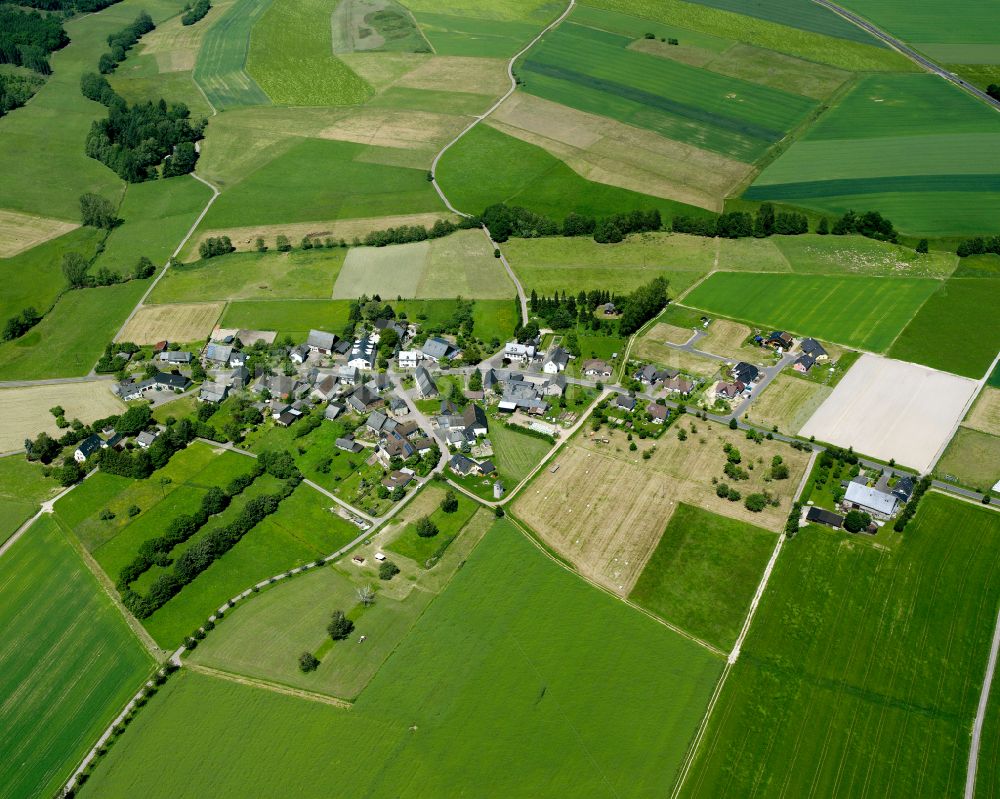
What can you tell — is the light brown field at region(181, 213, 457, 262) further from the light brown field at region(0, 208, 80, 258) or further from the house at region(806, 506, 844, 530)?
the house at region(806, 506, 844, 530)

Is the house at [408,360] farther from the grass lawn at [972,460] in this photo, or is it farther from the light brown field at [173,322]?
the grass lawn at [972,460]

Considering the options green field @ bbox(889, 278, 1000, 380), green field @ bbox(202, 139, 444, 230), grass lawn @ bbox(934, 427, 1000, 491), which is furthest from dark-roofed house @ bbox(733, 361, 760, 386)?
green field @ bbox(202, 139, 444, 230)

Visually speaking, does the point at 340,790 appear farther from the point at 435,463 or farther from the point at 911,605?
the point at 911,605

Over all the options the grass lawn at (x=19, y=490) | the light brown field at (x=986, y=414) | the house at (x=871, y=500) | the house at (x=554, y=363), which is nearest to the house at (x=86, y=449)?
the grass lawn at (x=19, y=490)

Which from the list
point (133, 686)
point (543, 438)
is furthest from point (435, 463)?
point (133, 686)

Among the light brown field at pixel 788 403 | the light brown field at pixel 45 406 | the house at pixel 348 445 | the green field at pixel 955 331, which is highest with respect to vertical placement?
the light brown field at pixel 45 406
